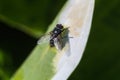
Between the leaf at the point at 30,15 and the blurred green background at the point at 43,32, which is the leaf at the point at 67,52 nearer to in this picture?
the blurred green background at the point at 43,32

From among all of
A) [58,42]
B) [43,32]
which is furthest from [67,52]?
[43,32]

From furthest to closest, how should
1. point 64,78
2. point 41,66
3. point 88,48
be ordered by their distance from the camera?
point 88,48
point 41,66
point 64,78

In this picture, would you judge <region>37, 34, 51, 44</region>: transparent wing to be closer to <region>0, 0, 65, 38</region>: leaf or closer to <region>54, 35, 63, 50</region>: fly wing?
<region>54, 35, 63, 50</region>: fly wing

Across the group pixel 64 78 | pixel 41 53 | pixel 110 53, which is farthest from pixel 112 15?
pixel 64 78

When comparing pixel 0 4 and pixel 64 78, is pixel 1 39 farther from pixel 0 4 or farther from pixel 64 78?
pixel 64 78

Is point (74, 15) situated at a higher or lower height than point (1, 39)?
higher

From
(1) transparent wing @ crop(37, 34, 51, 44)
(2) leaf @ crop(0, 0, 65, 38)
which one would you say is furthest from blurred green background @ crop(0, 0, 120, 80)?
(1) transparent wing @ crop(37, 34, 51, 44)
